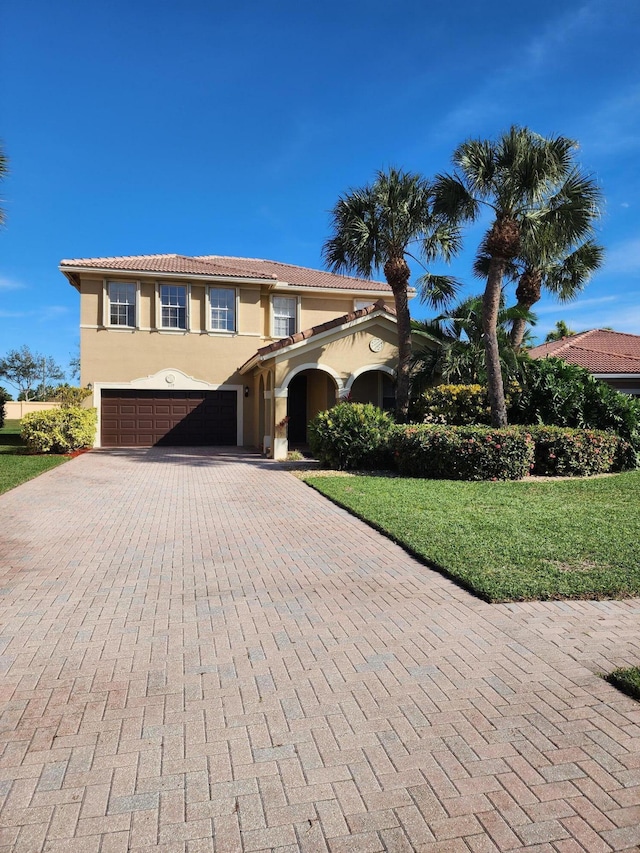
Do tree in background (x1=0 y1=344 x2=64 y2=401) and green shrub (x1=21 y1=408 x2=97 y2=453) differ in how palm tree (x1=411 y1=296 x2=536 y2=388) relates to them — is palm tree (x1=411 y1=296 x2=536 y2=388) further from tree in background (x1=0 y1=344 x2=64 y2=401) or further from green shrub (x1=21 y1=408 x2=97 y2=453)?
tree in background (x1=0 y1=344 x2=64 y2=401)

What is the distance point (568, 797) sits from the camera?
267cm

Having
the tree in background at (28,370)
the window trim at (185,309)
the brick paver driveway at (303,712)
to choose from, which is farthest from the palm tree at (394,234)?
the tree in background at (28,370)

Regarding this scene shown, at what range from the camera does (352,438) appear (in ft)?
49.4

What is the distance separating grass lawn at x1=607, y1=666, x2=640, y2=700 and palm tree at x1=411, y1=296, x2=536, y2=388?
1451cm

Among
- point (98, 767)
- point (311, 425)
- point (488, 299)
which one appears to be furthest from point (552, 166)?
point (98, 767)

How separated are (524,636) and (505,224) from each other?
13.3m

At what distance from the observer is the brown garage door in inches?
881

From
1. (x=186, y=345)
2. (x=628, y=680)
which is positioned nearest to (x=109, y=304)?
(x=186, y=345)

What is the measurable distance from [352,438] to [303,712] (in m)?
11.8

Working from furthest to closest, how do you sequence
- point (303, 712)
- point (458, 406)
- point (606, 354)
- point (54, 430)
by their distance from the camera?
point (606, 354)
point (54, 430)
point (458, 406)
point (303, 712)

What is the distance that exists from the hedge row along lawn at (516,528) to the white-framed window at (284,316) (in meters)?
Result: 12.3

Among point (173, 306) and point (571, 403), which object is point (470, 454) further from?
point (173, 306)

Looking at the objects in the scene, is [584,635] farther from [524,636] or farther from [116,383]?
[116,383]

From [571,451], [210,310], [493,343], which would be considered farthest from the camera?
[210,310]
